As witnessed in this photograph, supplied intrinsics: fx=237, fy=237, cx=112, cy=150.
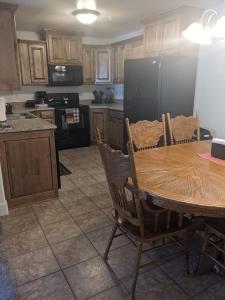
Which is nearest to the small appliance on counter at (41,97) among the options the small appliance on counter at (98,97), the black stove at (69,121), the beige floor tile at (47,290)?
the black stove at (69,121)

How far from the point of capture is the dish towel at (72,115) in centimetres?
479

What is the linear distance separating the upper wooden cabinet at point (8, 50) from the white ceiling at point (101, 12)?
161 mm

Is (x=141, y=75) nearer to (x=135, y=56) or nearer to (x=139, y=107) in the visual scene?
(x=139, y=107)

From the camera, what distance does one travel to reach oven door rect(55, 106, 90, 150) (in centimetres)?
480

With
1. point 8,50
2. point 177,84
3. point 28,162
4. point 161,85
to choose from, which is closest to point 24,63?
point 8,50

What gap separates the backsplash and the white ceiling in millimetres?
1140

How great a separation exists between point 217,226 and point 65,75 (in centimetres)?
427

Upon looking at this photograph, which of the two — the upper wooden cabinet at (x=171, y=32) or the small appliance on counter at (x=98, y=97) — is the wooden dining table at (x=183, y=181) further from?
the small appliance on counter at (x=98, y=97)

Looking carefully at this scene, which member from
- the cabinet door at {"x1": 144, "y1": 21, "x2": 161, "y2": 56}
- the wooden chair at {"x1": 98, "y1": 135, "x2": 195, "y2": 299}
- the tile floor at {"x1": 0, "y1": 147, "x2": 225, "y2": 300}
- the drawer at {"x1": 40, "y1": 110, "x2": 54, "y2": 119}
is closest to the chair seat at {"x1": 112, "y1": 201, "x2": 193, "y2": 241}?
the wooden chair at {"x1": 98, "y1": 135, "x2": 195, "y2": 299}

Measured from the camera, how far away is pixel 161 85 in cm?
312

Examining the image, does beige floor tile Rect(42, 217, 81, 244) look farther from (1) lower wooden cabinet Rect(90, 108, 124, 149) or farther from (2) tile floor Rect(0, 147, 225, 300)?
(1) lower wooden cabinet Rect(90, 108, 124, 149)

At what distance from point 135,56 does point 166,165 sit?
327cm

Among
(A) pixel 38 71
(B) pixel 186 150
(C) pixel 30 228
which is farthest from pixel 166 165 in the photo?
(A) pixel 38 71

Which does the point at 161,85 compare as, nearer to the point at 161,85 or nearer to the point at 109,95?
the point at 161,85
